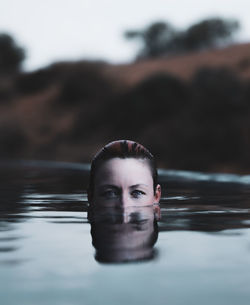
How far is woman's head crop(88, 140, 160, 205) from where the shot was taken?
505cm

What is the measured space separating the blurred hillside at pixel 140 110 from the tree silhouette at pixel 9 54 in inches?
282

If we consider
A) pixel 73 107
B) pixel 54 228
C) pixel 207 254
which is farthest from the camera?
pixel 73 107

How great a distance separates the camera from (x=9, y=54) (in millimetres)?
52531

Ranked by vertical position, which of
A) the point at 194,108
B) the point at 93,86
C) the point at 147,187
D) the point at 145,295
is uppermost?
the point at 93,86

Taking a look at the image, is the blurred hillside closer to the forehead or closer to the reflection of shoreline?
the forehead

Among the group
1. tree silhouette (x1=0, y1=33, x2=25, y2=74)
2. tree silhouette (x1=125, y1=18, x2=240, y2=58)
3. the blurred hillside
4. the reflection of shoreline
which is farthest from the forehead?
tree silhouette (x1=125, y1=18, x2=240, y2=58)

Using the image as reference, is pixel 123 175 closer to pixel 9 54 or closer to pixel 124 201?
pixel 124 201

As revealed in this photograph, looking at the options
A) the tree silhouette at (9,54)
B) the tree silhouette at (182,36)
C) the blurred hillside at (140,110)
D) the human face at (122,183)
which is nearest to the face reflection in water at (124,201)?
the human face at (122,183)

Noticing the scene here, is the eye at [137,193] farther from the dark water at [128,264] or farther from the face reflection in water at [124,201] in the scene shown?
the dark water at [128,264]

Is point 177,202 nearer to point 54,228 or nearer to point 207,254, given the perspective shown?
point 54,228

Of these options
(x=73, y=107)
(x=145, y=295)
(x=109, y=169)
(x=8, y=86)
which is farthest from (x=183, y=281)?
(x=8, y=86)

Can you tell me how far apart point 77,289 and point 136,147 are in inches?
119

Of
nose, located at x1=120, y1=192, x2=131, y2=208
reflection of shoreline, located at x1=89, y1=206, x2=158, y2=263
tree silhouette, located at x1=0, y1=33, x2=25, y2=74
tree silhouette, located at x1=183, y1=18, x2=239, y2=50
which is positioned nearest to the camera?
reflection of shoreline, located at x1=89, y1=206, x2=158, y2=263

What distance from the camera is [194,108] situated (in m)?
21.7
